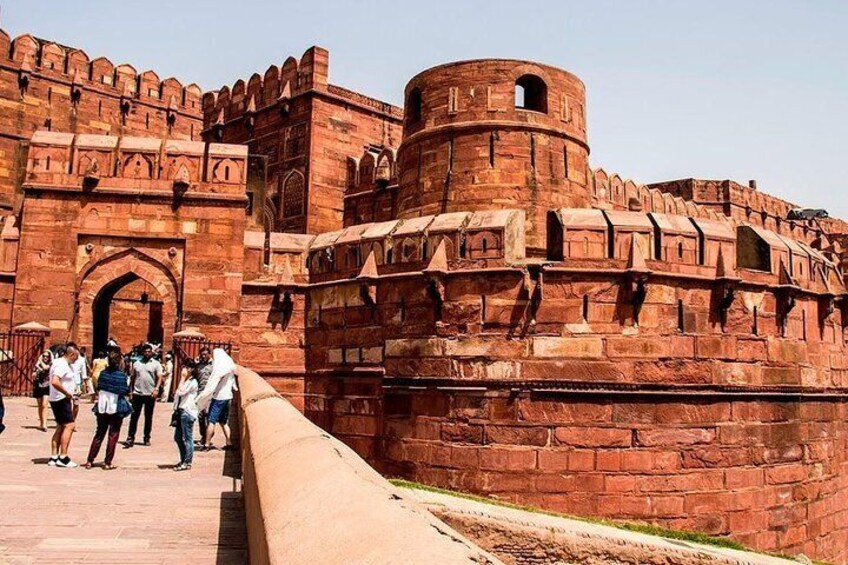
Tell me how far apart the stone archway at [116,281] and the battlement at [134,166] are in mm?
1317

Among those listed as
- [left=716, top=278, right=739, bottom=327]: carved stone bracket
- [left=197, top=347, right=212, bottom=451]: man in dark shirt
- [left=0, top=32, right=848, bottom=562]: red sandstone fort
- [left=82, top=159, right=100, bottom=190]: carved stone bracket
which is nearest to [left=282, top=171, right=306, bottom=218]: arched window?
[left=0, top=32, right=848, bottom=562]: red sandstone fort

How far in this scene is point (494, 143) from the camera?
1398 centimetres

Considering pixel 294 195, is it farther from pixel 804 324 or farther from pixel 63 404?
pixel 63 404

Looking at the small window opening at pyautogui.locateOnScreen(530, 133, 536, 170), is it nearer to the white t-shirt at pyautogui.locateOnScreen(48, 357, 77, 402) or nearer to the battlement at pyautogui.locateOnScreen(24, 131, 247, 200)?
the battlement at pyautogui.locateOnScreen(24, 131, 247, 200)

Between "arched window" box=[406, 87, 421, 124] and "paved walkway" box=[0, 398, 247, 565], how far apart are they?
8218 millimetres

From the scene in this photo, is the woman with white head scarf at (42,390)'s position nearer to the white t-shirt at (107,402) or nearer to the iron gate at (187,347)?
the iron gate at (187,347)

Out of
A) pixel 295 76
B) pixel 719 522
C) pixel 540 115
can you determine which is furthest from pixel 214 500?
pixel 295 76

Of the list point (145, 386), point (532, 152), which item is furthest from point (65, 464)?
point (532, 152)

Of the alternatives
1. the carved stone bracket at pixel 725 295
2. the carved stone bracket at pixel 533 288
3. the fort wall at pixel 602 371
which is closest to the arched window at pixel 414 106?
the fort wall at pixel 602 371

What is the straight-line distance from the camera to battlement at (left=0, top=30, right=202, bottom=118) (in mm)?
25062

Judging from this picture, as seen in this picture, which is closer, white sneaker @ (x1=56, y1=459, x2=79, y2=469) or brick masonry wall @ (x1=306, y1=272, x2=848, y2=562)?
white sneaker @ (x1=56, y1=459, x2=79, y2=469)

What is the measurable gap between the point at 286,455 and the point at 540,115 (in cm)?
1180

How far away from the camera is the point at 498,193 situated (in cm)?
1384

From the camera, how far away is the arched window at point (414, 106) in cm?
1480
